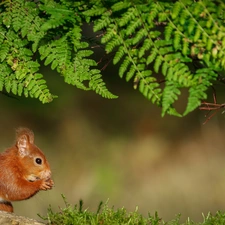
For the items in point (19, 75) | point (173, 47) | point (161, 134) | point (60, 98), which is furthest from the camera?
point (161, 134)

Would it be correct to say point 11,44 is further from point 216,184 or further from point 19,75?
point 216,184

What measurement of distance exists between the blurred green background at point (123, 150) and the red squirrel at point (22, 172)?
1060 millimetres

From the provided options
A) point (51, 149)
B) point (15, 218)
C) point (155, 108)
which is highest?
point (155, 108)

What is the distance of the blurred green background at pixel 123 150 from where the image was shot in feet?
12.0

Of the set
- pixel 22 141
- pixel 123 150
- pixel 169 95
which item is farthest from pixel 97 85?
pixel 123 150

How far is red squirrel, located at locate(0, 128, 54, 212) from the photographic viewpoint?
249 cm

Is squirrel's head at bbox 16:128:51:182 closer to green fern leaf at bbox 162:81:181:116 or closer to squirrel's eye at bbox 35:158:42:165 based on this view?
squirrel's eye at bbox 35:158:42:165

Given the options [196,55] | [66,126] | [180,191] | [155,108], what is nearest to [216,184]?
[180,191]

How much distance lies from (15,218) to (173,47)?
2.51 feet

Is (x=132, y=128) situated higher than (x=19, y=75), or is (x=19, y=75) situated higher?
(x=132, y=128)

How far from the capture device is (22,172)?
2.53 m

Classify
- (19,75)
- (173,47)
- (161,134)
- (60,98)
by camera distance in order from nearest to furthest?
(173,47), (19,75), (60,98), (161,134)

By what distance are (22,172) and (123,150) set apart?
1310 millimetres

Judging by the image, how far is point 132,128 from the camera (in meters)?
3.83
